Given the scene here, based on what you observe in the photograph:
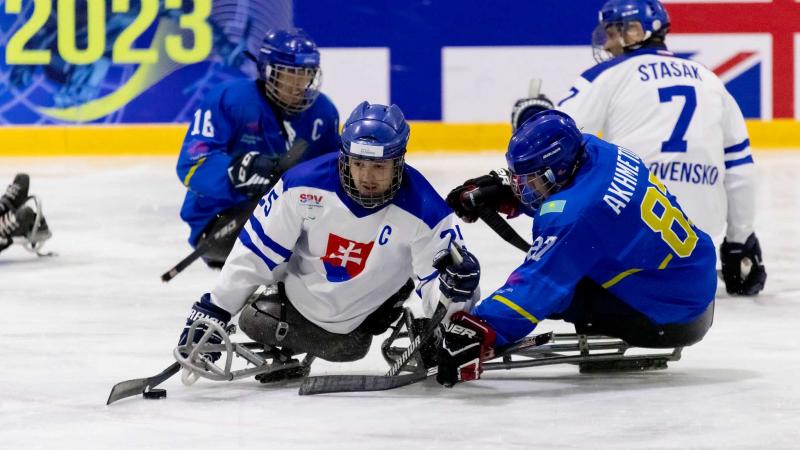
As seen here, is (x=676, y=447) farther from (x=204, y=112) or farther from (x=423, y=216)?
(x=204, y=112)

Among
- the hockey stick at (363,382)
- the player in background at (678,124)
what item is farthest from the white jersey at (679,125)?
the hockey stick at (363,382)

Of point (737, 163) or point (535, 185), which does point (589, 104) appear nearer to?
point (737, 163)

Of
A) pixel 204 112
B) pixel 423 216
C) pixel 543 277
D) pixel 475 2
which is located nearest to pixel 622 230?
pixel 543 277

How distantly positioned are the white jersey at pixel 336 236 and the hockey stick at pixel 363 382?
0.18 meters

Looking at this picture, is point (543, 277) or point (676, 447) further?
point (543, 277)

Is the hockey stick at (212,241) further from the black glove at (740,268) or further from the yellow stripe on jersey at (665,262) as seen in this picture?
the yellow stripe on jersey at (665,262)

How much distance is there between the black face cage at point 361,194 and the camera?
3596mm

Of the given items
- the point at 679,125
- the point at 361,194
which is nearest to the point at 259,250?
the point at 361,194

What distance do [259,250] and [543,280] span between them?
0.71m

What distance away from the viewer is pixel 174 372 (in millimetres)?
3689

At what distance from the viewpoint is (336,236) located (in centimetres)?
370

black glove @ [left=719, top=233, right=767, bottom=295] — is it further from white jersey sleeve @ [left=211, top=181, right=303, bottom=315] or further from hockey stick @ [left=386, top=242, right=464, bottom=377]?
white jersey sleeve @ [left=211, top=181, right=303, bottom=315]

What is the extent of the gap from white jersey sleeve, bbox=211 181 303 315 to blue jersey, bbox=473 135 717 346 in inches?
20.2

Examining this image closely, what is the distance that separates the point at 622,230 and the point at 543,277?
0.23m
